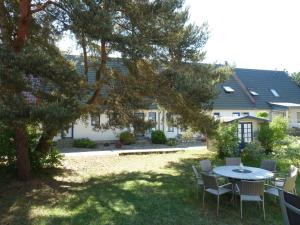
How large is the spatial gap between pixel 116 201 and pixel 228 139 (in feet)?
27.2

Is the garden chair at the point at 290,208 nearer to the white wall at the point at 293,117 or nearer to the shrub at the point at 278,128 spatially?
the shrub at the point at 278,128

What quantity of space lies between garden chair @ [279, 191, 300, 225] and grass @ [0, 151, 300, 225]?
117 inches

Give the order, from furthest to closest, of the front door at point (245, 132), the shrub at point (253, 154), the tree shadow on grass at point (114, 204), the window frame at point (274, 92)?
the window frame at point (274, 92), the front door at point (245, 132), the shrub at point (253, 154), the tree shadow on grass at point (114, 204)

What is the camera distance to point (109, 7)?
8.98m

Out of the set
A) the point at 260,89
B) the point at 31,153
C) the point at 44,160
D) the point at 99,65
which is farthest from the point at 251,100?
the point at 31,153

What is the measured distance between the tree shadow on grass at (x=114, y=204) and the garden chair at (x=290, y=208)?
299cm

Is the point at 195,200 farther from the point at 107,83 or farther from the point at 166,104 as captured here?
the point at 107,83

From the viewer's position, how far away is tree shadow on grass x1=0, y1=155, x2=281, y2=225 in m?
7.30

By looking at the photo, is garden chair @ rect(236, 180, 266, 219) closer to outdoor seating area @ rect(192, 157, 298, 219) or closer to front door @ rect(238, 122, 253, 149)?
outdoor seating area @ rect(192, 157, 298, 219)

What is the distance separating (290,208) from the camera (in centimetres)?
436

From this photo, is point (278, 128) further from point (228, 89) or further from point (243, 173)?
point (228, 89)

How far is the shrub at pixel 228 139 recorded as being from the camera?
50.2ft

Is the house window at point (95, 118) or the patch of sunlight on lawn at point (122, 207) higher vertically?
the house window at point (95, 118)

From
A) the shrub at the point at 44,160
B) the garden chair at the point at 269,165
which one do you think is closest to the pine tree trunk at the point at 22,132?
the shrub at the point at 44,160
